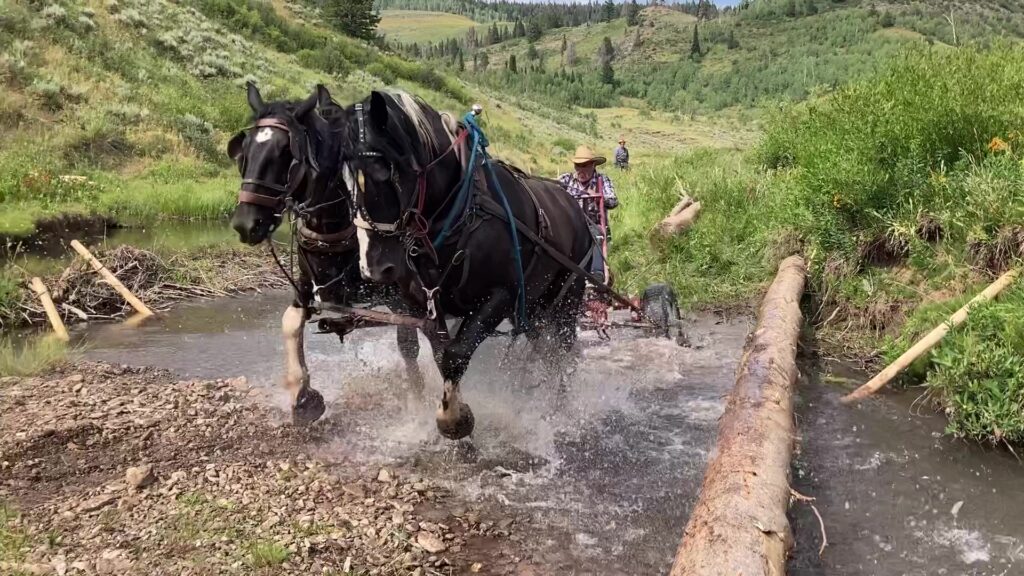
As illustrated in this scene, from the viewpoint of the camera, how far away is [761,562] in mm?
2936

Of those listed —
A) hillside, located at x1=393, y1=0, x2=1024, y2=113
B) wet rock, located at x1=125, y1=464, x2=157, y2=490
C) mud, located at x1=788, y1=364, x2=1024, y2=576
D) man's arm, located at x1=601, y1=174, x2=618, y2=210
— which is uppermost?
hillside, located at x1=393, y1=0, x2=1024, y2=113

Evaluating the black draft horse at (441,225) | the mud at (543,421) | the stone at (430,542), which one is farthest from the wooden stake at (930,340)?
the stone at (430,542)

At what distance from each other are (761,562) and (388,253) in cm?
254

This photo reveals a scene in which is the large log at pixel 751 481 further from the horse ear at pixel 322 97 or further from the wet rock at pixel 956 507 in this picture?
the horse ear at pixel 322 97

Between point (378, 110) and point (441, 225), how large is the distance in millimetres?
770

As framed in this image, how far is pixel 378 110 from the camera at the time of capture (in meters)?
4.00

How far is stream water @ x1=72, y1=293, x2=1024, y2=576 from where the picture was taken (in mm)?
4121

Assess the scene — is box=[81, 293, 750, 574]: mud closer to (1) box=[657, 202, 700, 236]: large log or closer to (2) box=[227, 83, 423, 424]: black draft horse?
(2) box=[227, 83, 423, 424]: black draft horse

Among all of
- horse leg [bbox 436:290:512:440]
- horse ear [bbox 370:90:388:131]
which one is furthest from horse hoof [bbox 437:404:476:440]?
horse ear [bbox 370:90:388:131]

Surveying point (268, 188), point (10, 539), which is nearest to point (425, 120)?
point (268, 188)

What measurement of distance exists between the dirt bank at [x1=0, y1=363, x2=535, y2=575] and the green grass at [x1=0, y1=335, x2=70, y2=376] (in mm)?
656

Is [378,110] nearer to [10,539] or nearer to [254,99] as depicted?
[254,99]

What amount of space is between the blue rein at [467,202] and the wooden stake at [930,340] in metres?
2.98

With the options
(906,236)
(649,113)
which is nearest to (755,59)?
(649,113)
